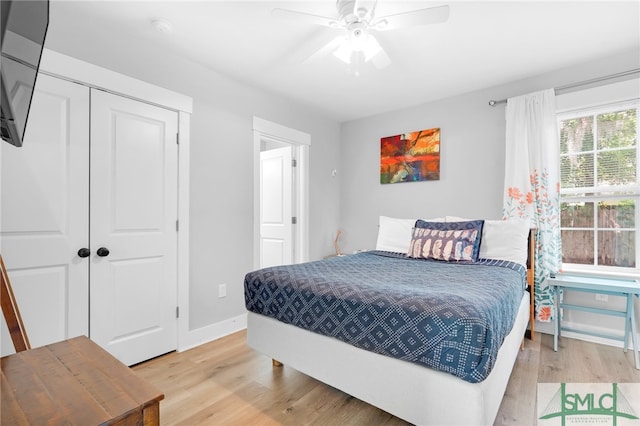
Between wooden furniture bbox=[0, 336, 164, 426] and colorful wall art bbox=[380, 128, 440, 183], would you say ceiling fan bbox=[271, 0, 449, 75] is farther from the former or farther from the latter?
wooden furniture bbox=[0, 336, 164, 426]

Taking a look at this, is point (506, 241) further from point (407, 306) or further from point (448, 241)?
point (407, 306)

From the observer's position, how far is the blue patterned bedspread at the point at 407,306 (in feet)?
4.21

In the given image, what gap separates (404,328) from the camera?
1417 millimetres

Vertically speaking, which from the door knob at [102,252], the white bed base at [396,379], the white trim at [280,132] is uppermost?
the white trim at [280,132]

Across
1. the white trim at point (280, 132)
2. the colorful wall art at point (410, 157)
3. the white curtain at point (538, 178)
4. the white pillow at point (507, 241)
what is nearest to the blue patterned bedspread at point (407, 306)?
the white pillow at point (507, 241)

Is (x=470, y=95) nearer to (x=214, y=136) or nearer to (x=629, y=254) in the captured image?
(x=629, y=254)

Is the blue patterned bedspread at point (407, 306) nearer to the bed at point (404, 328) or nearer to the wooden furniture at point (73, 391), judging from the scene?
the bed at point (404, 328)

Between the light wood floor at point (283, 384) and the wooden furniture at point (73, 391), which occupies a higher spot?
the wooden furniture at point (73, 391)

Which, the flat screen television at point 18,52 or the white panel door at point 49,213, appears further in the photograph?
the white panel door at point 49,213

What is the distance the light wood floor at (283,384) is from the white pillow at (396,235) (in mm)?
1307

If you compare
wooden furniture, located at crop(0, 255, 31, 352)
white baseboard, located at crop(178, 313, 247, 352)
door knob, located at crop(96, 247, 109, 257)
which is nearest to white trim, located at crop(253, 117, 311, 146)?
door knob, located at crop(96, 247, 109, 257)

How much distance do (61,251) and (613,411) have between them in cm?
345

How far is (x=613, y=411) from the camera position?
174 cm

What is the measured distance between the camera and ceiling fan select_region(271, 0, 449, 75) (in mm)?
1721
